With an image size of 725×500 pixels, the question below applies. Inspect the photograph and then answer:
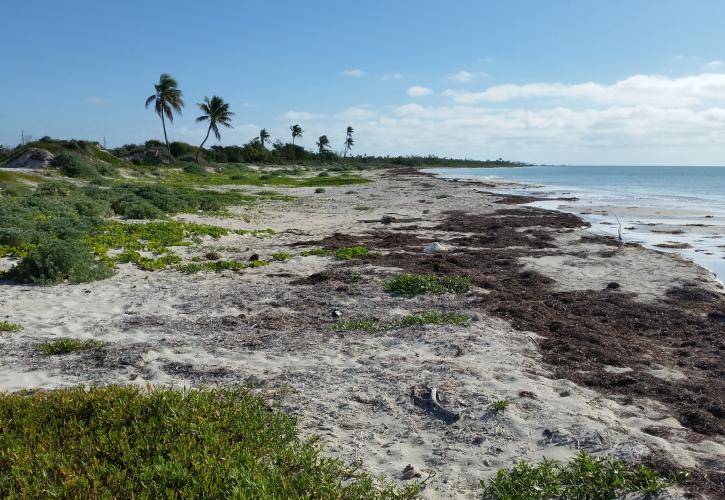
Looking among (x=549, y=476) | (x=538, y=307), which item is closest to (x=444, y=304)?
(x=538, y=307)

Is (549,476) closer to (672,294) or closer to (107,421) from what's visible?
(107,421)

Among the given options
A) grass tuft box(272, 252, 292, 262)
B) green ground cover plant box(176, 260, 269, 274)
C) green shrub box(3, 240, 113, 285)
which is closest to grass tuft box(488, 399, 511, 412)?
green ground cover plant box(176, 260, 269, 274)

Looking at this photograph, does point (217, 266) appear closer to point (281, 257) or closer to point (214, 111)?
point (281, 257)

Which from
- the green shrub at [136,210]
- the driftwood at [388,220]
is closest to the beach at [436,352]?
the green shrub at [136,210]

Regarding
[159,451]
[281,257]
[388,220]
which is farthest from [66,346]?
[388,220]

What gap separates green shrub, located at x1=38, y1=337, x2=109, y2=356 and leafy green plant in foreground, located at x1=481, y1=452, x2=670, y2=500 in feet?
16.9

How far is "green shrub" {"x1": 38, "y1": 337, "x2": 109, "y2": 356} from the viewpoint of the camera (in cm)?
671

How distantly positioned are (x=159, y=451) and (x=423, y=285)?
6709 mm

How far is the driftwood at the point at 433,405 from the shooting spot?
5.23m

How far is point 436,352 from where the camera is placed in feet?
23.1

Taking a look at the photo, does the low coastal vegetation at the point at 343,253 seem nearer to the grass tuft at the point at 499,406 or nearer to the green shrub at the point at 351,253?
the green shrub at the point at 351,253

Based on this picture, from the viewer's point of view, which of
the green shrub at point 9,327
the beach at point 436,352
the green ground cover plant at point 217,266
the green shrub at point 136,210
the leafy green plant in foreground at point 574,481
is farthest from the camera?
the green shrub at point 136,210

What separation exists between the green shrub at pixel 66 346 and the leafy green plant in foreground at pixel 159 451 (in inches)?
65.9

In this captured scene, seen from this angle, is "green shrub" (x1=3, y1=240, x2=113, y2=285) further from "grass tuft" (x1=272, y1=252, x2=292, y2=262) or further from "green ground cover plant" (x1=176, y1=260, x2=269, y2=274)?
"grass tuft" (x1=272, y1=252, x2=292, y2=262)
